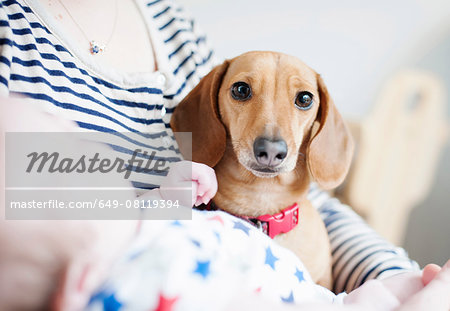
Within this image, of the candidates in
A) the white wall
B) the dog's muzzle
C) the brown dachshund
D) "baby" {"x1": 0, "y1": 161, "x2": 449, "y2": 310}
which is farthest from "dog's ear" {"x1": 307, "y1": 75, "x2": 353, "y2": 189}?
the white wall

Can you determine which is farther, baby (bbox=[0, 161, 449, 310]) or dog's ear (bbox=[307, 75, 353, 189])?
dog's ear (bbox=[307, 75, 353, 189])

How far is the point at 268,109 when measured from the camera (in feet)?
2.65

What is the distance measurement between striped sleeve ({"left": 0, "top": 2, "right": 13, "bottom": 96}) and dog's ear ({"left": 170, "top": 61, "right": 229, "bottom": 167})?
38cm

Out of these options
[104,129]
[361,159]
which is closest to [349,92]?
[361,159]

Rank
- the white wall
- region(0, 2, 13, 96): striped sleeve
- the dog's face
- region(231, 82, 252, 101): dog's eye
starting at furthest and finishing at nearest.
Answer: the white wall, region(231, 82, 252, 101): dog's eye, the dog's face, region(0, 2, 13, 96): striped sleeve

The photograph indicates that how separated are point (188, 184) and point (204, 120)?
260 millimetres

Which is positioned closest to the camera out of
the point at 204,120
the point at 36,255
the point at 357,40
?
the point at 36,255

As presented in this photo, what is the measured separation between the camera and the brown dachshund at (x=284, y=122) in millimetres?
844

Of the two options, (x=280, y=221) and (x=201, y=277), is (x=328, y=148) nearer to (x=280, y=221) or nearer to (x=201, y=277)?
(x=280, y=221)

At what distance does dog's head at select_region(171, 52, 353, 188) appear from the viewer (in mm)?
793

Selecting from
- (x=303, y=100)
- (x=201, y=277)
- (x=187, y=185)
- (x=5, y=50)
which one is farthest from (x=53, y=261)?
(x=303, y=100)

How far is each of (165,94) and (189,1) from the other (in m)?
1.13

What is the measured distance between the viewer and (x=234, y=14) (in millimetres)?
1929

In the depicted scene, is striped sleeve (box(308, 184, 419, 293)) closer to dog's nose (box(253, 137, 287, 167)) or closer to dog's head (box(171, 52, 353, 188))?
dog's head (box(171, 52, 353, 188))
